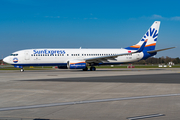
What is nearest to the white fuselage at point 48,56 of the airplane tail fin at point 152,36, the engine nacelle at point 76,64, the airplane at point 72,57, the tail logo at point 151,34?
the airplane at point 72,57

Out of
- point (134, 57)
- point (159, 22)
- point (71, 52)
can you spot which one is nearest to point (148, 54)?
point (134, 57)

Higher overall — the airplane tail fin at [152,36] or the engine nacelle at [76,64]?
the airplane tail fin at [152,36]

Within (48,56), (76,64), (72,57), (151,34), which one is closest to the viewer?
(76,64)

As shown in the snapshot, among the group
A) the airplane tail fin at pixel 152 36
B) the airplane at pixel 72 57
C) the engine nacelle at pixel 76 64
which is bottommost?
the engine nacelle at pixel 76 64

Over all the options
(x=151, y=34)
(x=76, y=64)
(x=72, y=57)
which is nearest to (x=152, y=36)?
(x=151, y=34)

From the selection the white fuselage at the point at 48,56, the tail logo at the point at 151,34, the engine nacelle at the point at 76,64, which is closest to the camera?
the engine nacelle at the point at 76,64

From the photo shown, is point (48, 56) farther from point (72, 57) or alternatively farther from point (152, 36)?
point (152, 36)

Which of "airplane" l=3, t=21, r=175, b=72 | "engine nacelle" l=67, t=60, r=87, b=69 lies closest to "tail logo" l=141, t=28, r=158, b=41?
"airplane" l=3, t=21, r=175, b=72

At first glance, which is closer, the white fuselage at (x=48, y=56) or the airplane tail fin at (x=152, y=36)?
the white fuselage at (x=48, y=56)

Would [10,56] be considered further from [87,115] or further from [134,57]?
[87,115]

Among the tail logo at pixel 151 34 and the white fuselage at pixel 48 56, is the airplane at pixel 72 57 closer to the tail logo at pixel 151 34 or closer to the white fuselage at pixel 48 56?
the white fuselage at pixel 48 56

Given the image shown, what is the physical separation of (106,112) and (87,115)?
73cm

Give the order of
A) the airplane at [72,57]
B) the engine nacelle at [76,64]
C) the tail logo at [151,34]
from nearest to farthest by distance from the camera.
Result: the engine nacelle at [76,64]
the airplane at [72,57]
the tail logo at [151,34]

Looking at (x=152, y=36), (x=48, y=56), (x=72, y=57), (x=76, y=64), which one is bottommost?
(x=76, y=64)
